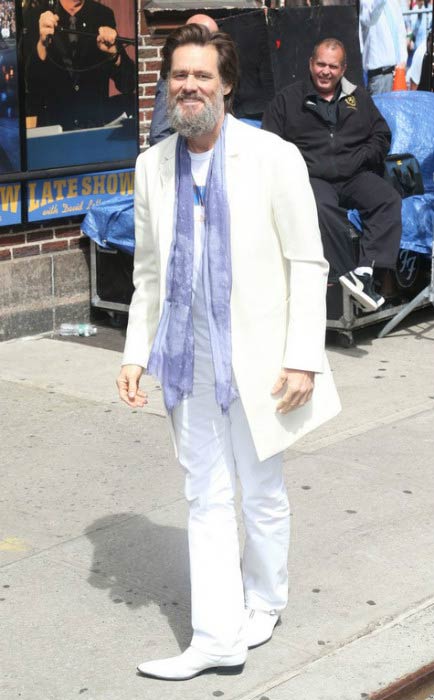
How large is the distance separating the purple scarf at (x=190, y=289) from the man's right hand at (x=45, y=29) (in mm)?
4270

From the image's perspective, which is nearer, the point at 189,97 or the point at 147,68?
the point at 189,97

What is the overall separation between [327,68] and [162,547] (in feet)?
13.2

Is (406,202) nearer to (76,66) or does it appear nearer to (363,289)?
(363,289)

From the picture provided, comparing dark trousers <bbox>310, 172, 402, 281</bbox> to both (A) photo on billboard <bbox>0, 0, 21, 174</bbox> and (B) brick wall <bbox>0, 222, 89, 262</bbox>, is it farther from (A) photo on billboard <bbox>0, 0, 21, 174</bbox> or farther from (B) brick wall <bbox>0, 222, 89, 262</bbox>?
(A) photo on billboard <bbox>0, 0, 21, 174</bbox>

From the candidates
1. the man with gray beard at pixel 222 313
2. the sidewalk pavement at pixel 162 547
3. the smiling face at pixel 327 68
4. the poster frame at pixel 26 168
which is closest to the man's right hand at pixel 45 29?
the poster frame at pixel 26 168

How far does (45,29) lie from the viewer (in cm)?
773

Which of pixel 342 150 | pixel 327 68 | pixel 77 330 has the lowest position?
pixel 77 330

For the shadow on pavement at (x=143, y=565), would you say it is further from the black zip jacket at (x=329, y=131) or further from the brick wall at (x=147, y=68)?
the brick wall at (x=147, y=68)

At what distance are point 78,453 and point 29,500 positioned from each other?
64cm

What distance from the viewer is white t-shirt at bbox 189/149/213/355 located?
146 inches

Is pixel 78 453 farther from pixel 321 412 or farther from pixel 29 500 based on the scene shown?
pixel 321 412

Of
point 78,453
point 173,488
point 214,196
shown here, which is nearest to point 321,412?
point 214,196

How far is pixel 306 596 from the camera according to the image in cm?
443

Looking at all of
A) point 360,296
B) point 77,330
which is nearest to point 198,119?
point 360,296
